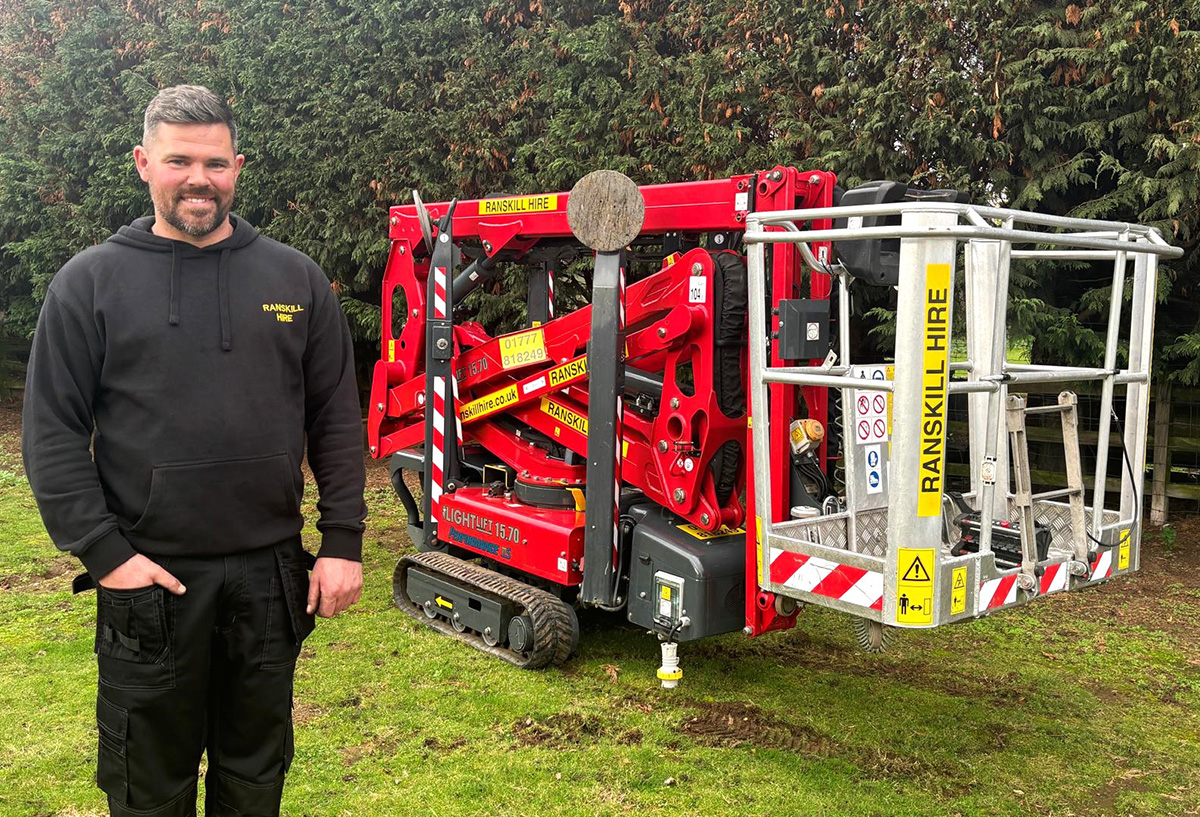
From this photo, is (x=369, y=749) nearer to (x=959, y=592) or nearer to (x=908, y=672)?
(x=959, y=592)

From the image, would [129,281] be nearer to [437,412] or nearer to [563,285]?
[437,412]

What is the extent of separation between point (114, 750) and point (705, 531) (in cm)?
299

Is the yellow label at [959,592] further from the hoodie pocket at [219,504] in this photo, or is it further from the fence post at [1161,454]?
the fence post at [1161,454]

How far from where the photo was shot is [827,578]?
4.10 meters

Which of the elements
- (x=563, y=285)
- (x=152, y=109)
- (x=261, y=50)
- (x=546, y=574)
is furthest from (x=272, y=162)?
(x=152, y=109)

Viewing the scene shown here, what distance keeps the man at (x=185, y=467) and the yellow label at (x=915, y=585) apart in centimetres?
192

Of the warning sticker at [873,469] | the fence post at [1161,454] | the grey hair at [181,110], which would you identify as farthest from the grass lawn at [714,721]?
the grey hair at [181,110]

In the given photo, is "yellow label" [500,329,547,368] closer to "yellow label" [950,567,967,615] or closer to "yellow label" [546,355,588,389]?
"yellow label" [546,355,588,389]

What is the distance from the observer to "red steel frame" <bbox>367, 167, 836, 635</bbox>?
4.73 m

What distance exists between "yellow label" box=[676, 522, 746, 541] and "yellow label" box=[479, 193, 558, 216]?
183cm

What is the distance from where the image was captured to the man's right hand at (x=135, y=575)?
2586 millimetres

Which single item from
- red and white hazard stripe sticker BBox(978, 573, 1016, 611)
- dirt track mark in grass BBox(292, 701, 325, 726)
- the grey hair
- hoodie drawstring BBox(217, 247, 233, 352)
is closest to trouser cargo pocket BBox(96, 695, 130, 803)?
hoodie drawstring BBox(217, 247, 233, 352)

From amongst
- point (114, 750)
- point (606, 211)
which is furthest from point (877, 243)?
point (114, 750)

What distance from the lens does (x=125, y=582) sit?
259cm
